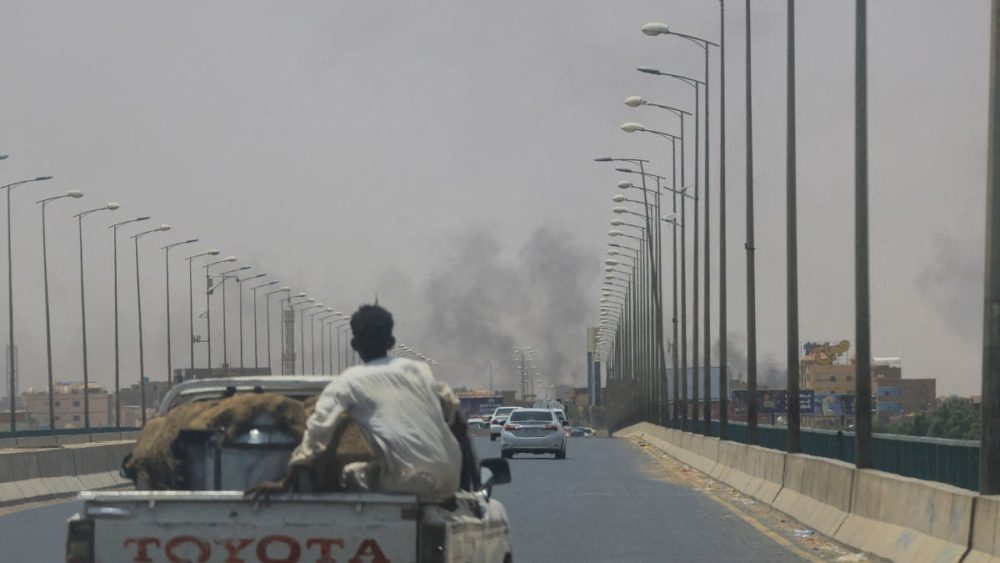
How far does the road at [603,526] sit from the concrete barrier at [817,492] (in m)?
0.69

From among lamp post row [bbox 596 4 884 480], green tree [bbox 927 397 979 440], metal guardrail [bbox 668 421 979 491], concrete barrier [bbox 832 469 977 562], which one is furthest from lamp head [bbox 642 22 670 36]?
green tree [bbox 927 397 979 440]

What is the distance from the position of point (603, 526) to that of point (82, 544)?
15.9 meters

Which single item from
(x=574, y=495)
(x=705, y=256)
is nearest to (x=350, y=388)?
(x=574, y=495)

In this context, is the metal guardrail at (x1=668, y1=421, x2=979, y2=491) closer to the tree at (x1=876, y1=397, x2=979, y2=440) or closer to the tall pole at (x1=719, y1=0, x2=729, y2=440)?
the tall pole at (x1=719, y1=0, x2=729, y2=440)

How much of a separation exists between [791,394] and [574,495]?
379cm

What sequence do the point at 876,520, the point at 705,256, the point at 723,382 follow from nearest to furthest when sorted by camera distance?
the point at 876,520 < the point at 723,382 < the point at 705,256

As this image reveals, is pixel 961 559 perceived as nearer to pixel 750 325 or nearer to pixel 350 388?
pixel 350 388

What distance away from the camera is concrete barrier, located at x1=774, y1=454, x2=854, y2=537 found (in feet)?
73.9

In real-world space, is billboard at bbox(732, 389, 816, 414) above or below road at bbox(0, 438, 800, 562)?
below

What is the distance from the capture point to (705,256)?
210 ft

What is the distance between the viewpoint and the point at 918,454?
74.8 ft

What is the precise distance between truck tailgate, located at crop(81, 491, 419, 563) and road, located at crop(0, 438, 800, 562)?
10335 millimetres

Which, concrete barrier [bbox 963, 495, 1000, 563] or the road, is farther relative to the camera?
the road

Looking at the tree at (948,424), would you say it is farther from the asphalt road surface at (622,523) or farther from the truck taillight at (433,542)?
the truck taillight at (433,542)
